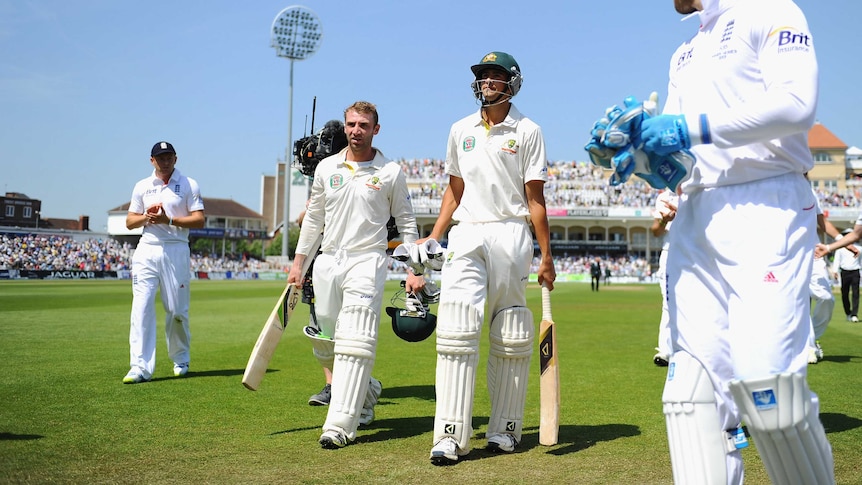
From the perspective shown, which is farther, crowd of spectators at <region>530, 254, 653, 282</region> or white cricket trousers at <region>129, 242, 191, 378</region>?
crowd of spectators at <region>530, 254, 653, 282</region>

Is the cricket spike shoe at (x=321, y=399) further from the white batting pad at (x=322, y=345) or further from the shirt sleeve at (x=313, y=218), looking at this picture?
the shirt sleeve at (x=313, y=218)

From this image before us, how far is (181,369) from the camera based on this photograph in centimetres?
852

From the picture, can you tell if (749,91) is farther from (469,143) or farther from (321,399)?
(321,399)

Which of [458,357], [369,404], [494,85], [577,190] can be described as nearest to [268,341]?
[369,404]

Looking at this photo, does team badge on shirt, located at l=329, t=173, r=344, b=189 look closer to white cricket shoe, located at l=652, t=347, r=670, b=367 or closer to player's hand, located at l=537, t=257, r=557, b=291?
player's hand, located at l=537, t=257, r=557, b=291

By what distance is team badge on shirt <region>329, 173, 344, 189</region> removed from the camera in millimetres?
5879

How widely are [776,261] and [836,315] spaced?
1992 centimetres

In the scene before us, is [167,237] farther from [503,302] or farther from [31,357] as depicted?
[503,302]

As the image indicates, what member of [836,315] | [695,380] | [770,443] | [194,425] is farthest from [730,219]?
[836,315]

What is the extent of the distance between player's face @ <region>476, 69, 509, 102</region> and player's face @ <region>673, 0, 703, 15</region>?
6.27 ft

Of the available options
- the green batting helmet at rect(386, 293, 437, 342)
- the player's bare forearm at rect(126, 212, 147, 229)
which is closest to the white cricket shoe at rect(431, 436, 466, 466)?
the green batting helmet at rect(386, 293, 437, 342)

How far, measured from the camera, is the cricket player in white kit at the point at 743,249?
8.72 ft

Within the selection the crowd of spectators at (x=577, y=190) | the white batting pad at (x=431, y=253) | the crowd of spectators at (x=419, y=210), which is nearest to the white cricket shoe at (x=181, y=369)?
the white batting pad at (x=431, y=253)

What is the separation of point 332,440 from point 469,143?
2267 mm
